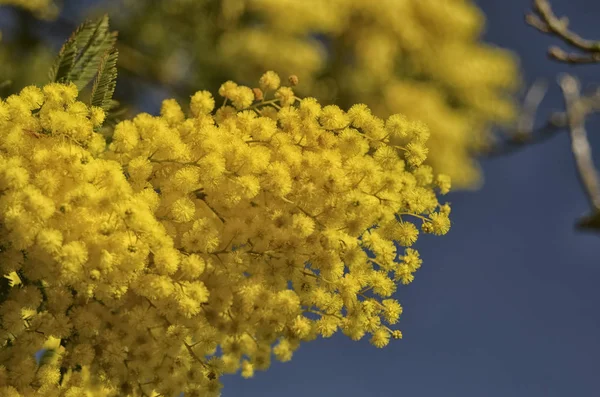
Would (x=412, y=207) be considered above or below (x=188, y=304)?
above

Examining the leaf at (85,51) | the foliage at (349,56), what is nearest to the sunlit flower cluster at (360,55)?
the foliage at (349,56)

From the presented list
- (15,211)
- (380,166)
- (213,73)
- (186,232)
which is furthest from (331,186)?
(213,73)

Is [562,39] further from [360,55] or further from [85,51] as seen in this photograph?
[360,55]

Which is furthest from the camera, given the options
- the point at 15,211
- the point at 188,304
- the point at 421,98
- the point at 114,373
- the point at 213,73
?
the point at 421,98

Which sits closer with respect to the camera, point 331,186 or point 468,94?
point 331,186

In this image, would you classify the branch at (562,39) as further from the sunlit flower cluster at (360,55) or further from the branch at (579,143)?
the sunlit flower cluster at (360,55)

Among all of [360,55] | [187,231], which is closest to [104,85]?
[187,231]

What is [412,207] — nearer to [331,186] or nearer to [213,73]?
[331,186]
